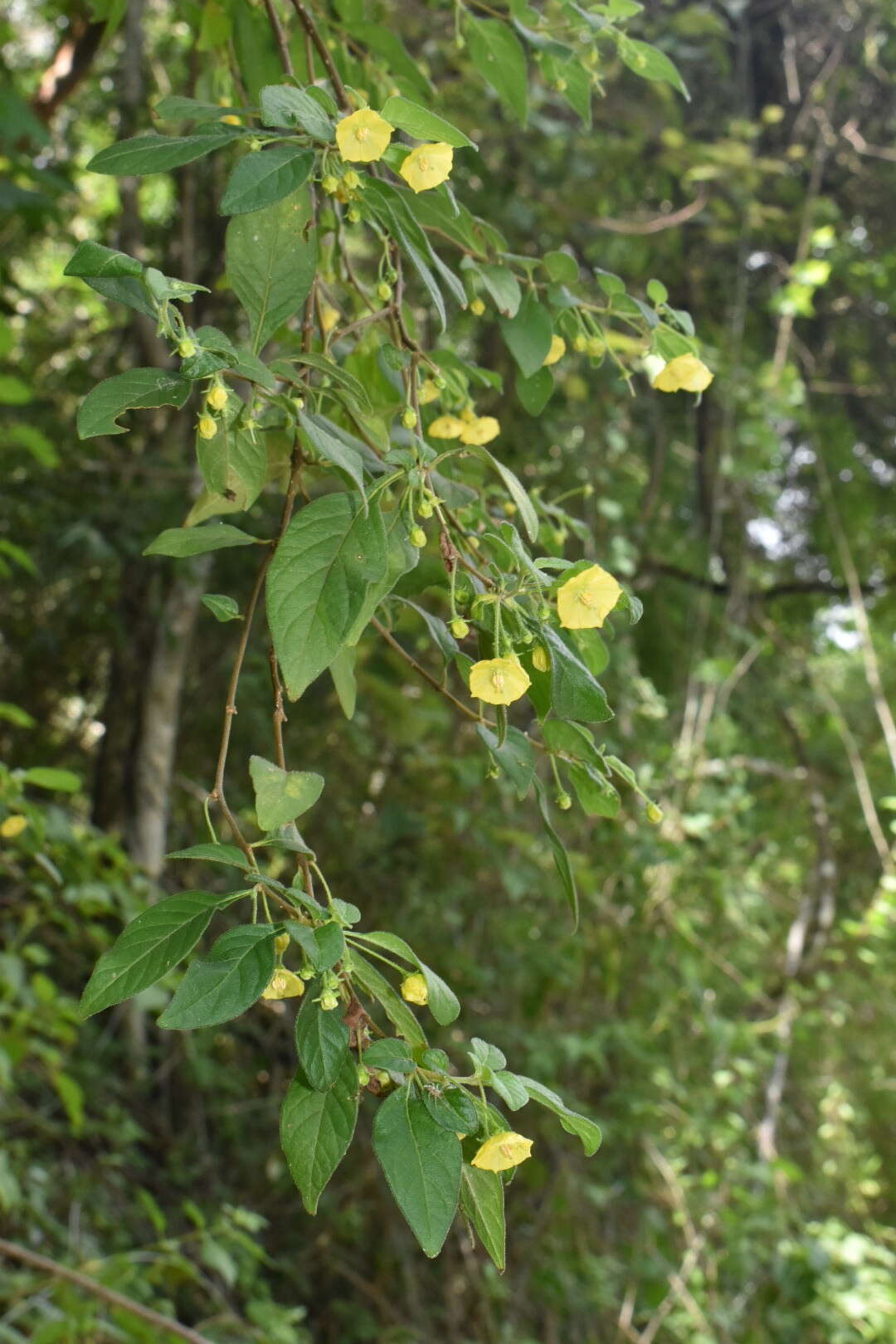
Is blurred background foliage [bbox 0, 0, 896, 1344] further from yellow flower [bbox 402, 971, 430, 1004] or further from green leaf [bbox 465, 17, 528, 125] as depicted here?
yellow flower [bbox 402, 971, 430, 1004]

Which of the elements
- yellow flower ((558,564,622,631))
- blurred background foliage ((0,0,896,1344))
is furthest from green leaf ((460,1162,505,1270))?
blurred background foliage ((0,0,896,1344))

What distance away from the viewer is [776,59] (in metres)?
3.29

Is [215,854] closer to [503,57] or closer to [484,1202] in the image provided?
[484,1202]

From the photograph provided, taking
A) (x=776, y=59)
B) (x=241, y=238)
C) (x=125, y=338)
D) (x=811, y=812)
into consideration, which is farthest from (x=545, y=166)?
(x=241, y=238)

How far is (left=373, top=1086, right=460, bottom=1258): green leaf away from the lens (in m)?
0.46

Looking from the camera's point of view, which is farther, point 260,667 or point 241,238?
point 260,667

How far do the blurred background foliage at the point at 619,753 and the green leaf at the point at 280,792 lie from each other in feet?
3.77

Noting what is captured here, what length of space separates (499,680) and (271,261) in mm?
239

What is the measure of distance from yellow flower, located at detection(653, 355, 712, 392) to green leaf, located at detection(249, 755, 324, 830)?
0.33 m

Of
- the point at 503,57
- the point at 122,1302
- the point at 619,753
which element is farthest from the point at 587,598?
the point at 619,753

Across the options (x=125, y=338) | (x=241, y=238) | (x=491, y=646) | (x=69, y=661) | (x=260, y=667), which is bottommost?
(x=69, y=661)

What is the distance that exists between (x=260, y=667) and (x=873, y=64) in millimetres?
2219

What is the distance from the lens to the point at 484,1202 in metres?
0.51

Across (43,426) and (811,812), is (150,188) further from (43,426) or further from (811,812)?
(811,812)
